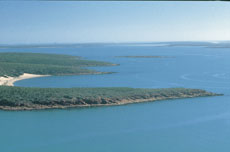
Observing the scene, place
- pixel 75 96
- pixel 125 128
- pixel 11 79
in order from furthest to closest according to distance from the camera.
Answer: pixel 11 79
pixel 75 96
pixel 125 128

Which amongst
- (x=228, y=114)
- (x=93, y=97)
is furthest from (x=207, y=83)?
(x=93, y=97)

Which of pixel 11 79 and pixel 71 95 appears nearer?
pixel 71 95

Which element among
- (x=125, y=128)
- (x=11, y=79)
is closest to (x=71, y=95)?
(x=125, y=128)

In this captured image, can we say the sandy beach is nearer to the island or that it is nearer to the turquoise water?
the island

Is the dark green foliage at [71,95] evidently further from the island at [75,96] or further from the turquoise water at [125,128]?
the turquoise water at [125,128]

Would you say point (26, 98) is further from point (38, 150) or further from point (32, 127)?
point (38, 150)

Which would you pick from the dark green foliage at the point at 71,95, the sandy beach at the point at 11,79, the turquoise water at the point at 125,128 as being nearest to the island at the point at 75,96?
the dark green foliage at the point at 71,95

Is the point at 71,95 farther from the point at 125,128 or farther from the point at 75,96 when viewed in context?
the point at 125,128

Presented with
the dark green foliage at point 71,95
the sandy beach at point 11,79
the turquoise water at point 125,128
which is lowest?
the turquoise water at point 125,128
